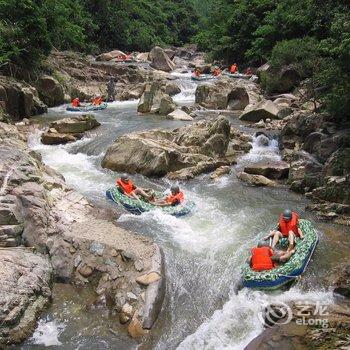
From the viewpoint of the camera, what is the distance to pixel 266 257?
330 inches

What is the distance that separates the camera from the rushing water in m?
7.01

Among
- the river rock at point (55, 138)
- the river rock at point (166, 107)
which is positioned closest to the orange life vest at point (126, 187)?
the river rock at point (55, 138)

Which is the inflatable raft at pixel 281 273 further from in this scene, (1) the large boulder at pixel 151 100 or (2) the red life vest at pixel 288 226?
(1) the large boulder at pixel 151 100

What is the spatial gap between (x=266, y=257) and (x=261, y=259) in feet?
0.43

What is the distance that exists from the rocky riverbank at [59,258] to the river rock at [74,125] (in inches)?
277

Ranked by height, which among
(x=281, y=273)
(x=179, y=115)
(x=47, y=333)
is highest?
(x=281, y=273)

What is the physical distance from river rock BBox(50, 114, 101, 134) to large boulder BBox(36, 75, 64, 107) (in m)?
5.87

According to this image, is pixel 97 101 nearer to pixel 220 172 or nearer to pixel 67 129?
pixel 67 129

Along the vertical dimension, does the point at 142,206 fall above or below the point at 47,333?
above

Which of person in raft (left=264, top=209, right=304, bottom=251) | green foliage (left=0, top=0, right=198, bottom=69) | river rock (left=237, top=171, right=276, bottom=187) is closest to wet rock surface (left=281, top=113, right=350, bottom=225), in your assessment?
river rock (left=237, top=171, right=276, bottom=187)

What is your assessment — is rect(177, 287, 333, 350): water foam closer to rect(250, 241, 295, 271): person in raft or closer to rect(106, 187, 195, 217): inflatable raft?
rect(250, 241, 295, 271): person in raft

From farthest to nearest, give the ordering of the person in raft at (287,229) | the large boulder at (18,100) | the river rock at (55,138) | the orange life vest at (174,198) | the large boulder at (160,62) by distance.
Answer: the large boulder at (160,62), the large boulder at (18,100), the river rock at (55,138), the orange life vest at (174,198), the person in raft at (287,229)

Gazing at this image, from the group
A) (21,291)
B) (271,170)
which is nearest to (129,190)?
(21,291)

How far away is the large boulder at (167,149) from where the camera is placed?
14.1 meters
